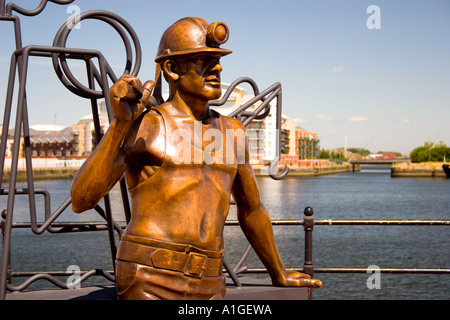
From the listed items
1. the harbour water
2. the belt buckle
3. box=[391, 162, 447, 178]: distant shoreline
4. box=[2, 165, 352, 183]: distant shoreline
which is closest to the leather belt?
the belt buckle

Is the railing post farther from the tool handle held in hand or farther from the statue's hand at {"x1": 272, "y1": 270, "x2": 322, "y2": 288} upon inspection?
the tool handle held in hand

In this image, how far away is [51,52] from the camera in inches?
129

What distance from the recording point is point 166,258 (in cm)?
281

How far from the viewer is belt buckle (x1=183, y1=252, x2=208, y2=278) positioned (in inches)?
112

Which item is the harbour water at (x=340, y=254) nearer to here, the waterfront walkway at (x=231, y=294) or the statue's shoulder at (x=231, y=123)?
the waterfront walkway at (x=231, y=294)

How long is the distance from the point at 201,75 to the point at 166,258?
2.77 ft

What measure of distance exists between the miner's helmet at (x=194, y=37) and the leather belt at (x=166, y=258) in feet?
2.90

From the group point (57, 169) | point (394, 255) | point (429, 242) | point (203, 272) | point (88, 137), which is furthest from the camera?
point (88, 137)

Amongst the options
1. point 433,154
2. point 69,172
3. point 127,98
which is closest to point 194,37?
point 127,98

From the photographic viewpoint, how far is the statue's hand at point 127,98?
8.51ft

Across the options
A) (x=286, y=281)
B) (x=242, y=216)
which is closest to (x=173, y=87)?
(x=242, y=216)

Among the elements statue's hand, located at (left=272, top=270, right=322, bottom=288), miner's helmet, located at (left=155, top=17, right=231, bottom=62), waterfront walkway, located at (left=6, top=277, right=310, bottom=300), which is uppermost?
miner's helmet, located at (left=155, top=17, right=231, bottom=62)

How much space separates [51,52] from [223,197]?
Answer: 3.85 feet
